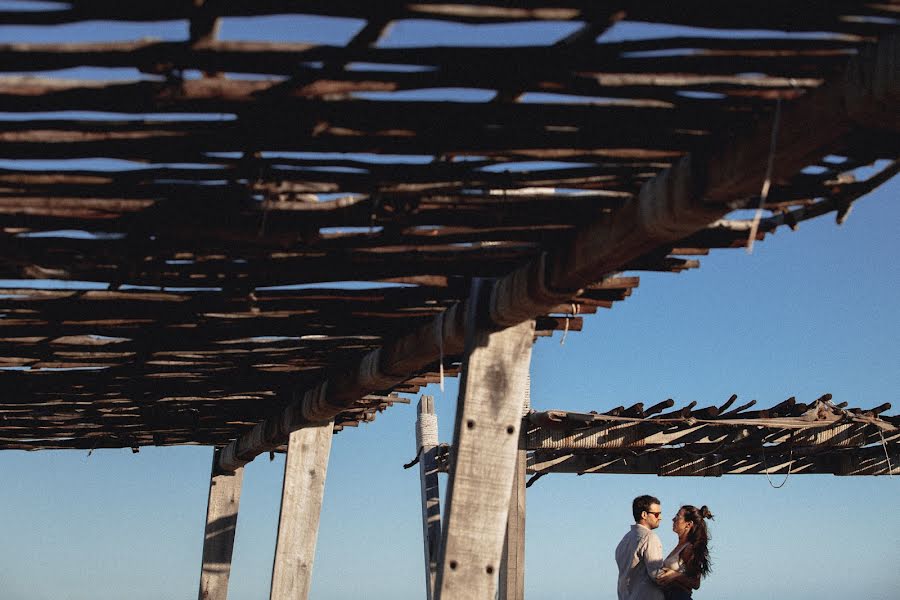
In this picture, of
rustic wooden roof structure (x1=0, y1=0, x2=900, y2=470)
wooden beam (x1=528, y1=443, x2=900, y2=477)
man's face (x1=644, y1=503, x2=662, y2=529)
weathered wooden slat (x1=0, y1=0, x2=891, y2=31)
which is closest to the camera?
weathered wooden slat (x1=0, y1=0, x2=891, y2=31)

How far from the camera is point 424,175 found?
352 cm

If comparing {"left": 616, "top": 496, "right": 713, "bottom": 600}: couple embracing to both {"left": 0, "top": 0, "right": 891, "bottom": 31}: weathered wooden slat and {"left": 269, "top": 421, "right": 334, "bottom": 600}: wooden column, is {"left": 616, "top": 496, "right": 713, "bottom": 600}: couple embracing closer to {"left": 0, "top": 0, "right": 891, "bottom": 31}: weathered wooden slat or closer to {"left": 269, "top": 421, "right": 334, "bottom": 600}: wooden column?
{"left": 269, "top": 421, "right": 334, "bottom": 600}: wooden column

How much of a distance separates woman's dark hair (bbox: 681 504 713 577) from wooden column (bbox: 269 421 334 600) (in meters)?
2.70

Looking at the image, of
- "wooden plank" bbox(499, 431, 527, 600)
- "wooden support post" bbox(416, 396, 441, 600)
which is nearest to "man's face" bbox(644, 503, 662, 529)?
"wooden plank" bbox(499, 431, 527, 600)

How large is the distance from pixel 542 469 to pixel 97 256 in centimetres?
699

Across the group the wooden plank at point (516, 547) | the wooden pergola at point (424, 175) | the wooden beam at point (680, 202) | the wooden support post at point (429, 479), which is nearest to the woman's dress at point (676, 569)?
the wooden pergola at point (424, 175)

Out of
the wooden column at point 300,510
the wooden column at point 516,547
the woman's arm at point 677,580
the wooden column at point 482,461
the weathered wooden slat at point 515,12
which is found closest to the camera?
the weathered wooden slat at point 515,12

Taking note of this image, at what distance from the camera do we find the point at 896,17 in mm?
2676

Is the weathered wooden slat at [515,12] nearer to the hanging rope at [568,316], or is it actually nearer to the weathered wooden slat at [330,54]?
the weathered wooden slat at [330,54]

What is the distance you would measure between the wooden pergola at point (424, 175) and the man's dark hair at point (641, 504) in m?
1.84

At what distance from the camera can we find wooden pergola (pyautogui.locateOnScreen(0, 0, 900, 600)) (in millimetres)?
2738

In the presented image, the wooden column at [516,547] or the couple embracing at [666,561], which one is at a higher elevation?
the wooden column at [516,547]

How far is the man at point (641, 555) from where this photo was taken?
652 cm

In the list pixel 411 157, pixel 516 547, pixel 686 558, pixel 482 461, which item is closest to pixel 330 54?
pixel 411 157
